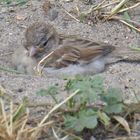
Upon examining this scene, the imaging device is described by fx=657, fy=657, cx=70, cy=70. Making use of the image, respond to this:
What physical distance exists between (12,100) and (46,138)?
0.48 meters

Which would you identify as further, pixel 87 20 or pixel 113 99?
pixel 87 20

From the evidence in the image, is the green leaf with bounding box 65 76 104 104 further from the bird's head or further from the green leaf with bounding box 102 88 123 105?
the bird's head

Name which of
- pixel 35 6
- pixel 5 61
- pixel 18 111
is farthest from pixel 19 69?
pixel 18 111

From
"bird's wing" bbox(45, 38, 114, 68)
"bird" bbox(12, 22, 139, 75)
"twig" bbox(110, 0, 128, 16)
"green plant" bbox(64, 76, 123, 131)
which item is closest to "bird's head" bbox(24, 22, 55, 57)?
"bird" bbox(12, 22, 139, 75)

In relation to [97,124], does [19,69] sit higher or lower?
lower

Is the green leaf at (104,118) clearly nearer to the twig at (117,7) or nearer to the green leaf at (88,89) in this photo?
the green leaf at (88,89)

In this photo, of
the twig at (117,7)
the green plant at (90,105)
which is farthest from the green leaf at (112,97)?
the twig at (117,7)

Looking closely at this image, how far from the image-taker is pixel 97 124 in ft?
12.6

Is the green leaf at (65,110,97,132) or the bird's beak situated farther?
the bird's beak

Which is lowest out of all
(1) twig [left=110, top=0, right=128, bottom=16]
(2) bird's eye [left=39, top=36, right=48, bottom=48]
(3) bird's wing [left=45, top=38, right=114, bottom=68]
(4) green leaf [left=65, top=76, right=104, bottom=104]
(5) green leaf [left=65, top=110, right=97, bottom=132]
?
(3) bird's wing [left=45, top=38, right=114, bottom=68]

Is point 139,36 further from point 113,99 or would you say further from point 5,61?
point 113,99

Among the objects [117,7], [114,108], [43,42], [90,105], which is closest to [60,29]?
[43,42]

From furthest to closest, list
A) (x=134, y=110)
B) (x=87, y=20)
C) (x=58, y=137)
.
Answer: (x=87, y=20), (x=134, y=110), (x=58, y=137)

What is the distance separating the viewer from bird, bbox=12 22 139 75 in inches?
213
